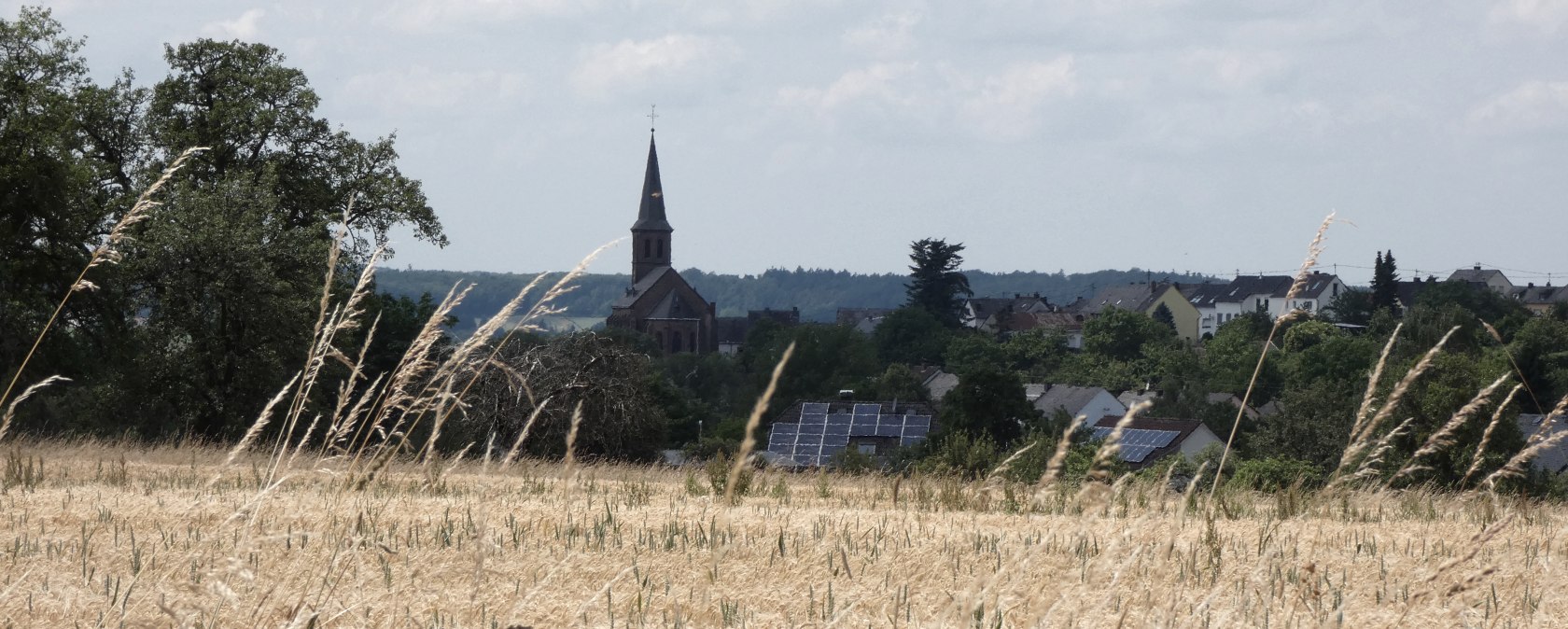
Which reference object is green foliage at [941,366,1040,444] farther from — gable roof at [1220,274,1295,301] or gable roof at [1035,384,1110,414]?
gable roof at [1220,274,1295,301]

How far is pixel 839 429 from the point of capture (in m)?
55.5

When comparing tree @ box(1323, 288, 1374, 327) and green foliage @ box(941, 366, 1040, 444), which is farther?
tree @ box(1323, 288, 1374, 327)

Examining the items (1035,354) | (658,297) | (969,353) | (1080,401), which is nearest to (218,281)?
(1080,401)

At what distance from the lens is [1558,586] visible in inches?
233

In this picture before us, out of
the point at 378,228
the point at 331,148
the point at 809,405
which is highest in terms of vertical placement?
the point at 331,148

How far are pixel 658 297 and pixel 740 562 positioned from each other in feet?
407

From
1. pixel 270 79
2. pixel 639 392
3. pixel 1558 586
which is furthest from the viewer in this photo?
pixel 270 79

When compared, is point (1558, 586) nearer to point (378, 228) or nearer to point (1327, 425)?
point (378, 228)

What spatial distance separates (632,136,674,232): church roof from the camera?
126 meters

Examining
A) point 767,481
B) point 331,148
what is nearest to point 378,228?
point 331,148

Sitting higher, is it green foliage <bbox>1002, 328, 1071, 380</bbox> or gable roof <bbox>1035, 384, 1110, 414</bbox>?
green foliage <bbox>1002, 328, 1071, 380</bbox>

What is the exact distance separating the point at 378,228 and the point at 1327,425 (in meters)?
38.3

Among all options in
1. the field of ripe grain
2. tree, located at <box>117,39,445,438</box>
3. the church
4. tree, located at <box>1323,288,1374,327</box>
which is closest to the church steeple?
the church

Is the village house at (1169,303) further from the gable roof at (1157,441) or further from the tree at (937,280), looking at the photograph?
the gable roof at (1157,441)
